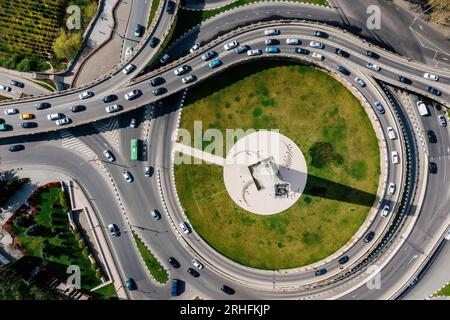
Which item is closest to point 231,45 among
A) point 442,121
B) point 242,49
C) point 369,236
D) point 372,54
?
point 242,49

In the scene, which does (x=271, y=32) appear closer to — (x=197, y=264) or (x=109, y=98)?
(x=109, y=98)

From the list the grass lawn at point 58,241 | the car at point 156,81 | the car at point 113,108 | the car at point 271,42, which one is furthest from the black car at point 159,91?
the grass lawn at point 58,241

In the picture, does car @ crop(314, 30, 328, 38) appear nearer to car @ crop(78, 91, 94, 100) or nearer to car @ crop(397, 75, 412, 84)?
car @ crop(397, 75, 412, 84)

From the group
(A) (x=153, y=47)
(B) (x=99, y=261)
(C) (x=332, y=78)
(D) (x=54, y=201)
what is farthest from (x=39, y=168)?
(C) (x=332, y=78)

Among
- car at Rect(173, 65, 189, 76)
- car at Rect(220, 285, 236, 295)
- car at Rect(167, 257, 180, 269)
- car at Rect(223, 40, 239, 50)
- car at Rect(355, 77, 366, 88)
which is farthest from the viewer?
car at Rect(167, 257, 180, 269)

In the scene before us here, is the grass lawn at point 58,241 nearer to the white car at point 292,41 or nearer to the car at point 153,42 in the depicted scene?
the car at point 153,42

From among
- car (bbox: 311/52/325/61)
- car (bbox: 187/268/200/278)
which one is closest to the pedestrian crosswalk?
car (bbox: 187/268/200/278)

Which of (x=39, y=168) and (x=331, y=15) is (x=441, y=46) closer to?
(x=331, y=15)
